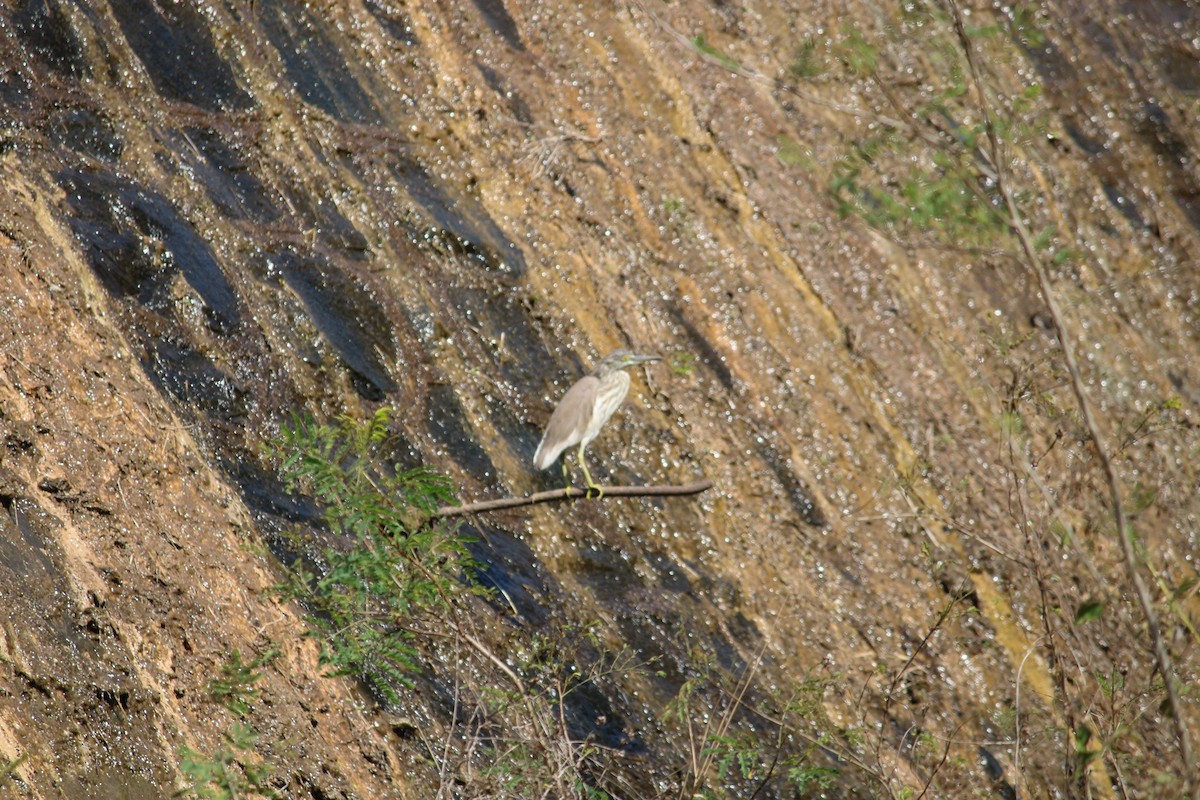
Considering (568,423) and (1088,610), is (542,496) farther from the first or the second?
(1088,610)

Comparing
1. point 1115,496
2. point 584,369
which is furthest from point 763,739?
point 1115,496

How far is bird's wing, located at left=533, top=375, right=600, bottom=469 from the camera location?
20.4ft

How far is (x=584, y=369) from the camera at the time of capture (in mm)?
7773

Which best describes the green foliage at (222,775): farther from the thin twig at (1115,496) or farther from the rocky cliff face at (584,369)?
the thin twig at (1115,496)

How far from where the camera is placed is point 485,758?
190 inches

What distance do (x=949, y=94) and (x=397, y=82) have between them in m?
5.31

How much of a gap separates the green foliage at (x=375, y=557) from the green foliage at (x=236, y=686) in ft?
0.93

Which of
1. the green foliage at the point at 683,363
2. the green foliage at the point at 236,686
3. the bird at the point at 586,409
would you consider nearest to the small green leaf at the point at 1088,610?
the green foliage at the point at 236,686

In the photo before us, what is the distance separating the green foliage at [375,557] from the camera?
4324mm

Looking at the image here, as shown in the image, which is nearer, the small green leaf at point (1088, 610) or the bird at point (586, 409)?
the small green leaf at point (1088, 610)

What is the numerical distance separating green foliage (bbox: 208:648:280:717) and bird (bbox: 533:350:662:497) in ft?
6.91

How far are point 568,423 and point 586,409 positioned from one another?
0.39 feet

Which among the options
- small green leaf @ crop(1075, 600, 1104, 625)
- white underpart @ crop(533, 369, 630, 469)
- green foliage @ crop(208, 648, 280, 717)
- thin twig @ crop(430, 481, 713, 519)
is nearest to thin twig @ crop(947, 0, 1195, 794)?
small green leaf @ crop(1075, 600, 1104, 625)

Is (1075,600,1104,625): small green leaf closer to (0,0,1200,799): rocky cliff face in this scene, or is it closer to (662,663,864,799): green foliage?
(0,0,1200,799): rocky cliff face
